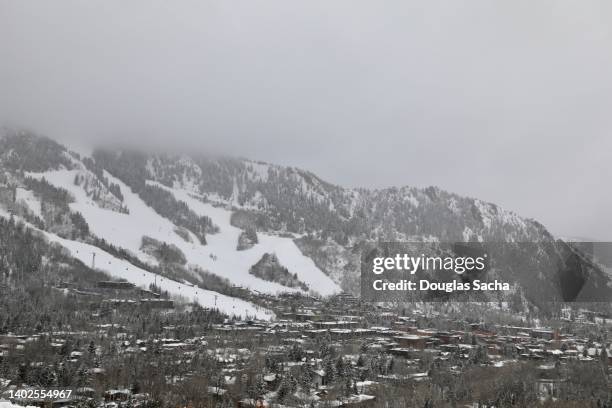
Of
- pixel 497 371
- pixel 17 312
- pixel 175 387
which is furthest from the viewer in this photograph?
pixel 17 312

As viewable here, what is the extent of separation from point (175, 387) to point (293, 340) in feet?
216

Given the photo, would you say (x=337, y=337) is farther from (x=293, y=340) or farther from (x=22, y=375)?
(x=22, y=375)

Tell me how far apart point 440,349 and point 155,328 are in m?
80.0

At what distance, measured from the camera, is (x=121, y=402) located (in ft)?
326

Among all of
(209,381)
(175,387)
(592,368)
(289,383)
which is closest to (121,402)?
(175,387)

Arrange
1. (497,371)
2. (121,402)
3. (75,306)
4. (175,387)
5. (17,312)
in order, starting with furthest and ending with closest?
1. (75,306)
2. (17,312)
3. (497,371)
4. (175,387)
5. (121,402)

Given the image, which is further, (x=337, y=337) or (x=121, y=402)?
(x=337, y=337)

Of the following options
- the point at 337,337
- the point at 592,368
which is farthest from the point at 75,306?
the point at 592,368

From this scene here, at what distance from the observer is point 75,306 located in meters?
183

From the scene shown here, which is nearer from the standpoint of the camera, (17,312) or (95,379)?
(95,379)

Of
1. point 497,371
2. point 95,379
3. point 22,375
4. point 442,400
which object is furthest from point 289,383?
point 497,371

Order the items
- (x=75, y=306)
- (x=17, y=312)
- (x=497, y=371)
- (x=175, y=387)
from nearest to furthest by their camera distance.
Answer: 1. (x=175, y=387)
2. (x=497, y=371)
3. (x=17, y=312)
4. (x=75, y=306)

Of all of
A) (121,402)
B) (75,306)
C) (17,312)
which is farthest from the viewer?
(75,306)

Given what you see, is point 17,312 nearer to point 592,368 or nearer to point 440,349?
point 440,349
